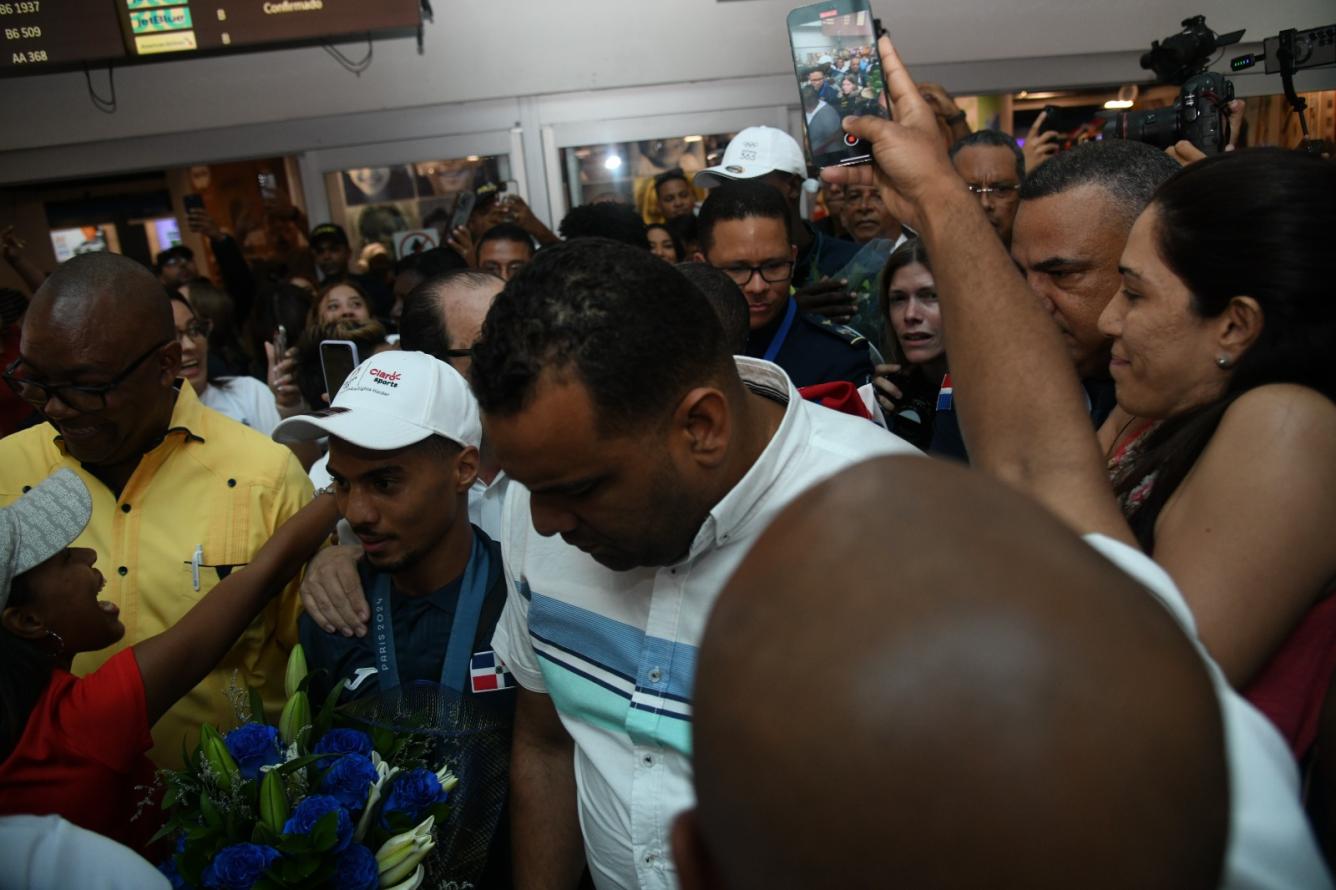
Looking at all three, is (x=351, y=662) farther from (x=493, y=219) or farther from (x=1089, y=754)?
(x=493, y=219)

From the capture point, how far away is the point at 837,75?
5.73 ft

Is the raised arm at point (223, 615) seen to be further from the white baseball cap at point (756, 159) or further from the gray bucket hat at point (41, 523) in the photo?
the white baseball cap at point (756, 159)

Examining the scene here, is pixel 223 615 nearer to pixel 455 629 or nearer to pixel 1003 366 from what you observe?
pixel 455 629

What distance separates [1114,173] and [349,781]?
1878 mm

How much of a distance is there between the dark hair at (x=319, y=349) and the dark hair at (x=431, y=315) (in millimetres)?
548

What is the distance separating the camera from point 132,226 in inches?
414

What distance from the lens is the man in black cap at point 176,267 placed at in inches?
256

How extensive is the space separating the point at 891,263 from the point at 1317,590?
6.60ft

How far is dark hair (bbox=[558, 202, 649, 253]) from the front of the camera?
472 cm

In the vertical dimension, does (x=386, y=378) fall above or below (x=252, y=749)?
above

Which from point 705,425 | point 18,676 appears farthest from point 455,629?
point 705,425

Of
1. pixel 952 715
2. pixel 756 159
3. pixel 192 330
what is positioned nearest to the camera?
pixel 952 715

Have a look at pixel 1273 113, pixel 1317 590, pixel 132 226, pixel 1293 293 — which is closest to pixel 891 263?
pixel 1293 293

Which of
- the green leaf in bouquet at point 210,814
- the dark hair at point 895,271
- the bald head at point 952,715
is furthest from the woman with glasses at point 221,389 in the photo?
the bald head at point 952,715
